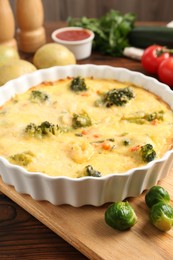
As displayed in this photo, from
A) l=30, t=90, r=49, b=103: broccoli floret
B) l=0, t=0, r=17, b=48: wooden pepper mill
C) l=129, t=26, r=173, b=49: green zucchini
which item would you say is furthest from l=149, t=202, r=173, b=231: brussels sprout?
l=0, t=0, r=17, b=48: wooden pepper mill

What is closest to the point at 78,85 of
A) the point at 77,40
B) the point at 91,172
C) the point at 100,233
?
the point at 91,172

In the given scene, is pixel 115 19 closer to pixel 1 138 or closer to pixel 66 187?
pixel 1 138

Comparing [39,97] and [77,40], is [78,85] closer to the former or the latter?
[39,97]

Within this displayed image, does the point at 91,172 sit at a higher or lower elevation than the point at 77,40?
higher

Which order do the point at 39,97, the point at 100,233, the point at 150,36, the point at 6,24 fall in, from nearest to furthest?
1. the point at 100,233
2. the point at 39,97
3. the point at 6,24
4. the point at 150,36

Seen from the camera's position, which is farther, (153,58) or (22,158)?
(153,58)

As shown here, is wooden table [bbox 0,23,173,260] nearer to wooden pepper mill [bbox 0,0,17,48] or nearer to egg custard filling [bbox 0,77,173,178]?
egg custard filling [bbox 0,77,173,178]

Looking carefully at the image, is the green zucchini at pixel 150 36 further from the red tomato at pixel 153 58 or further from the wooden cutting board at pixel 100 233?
the wooden cutting board at pixel 100 233
